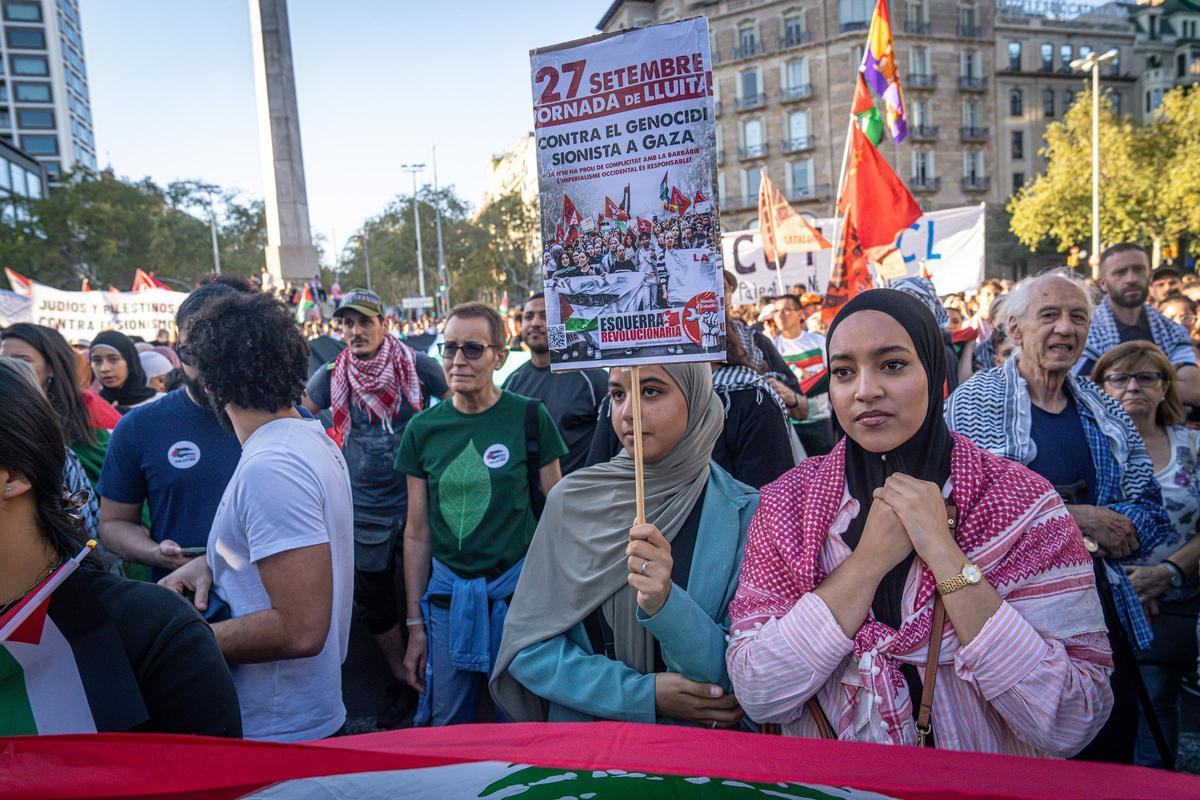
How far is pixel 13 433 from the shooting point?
144 cm

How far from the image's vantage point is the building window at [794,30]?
48.0m

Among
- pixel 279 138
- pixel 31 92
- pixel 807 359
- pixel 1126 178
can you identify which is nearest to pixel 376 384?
pixel 807 359

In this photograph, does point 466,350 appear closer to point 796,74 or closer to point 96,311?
point 96,311

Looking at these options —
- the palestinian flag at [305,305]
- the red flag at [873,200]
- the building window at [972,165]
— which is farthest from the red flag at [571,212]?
the building window at [972,165]

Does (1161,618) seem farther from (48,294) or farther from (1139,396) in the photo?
(48,294)

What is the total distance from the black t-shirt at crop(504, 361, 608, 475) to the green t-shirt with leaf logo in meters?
0.99

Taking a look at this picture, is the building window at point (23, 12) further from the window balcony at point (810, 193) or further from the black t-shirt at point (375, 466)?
the black t-shirt at point (375, 466)

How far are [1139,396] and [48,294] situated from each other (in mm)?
12347

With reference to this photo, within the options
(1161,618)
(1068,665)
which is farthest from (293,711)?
(1161,618)

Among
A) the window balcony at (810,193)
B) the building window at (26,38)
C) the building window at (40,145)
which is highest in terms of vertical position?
the building window at (26,38)

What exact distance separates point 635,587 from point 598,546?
1.05 ft

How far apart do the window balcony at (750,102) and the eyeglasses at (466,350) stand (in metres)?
50.5

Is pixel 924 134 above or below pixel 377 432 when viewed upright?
above

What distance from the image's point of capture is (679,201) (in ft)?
5.98
